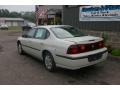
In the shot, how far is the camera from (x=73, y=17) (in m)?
10.5

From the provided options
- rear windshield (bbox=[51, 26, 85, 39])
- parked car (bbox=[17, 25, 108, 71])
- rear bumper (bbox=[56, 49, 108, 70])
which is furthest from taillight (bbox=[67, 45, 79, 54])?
rear windshield (bbox=[51, 26, 85, 39])

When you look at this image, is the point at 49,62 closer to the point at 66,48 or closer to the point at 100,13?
the point at 66,48

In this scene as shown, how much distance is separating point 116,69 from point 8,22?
276ft

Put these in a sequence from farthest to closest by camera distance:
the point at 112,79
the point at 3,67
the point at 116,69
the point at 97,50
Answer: the point at 3,67 → the point at 116,69 → the point at 97,50 → the point at 112,79

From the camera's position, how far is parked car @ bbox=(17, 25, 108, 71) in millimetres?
4758

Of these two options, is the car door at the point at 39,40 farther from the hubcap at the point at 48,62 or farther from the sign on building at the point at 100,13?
the sign on building at the point at 100,13

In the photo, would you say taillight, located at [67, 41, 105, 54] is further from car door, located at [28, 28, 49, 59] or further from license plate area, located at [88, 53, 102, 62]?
car door, located at [28, 28, 49, 59]

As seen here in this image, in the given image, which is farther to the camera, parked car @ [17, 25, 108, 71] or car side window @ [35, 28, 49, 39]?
car side window @ [35, 28, 49, 39]

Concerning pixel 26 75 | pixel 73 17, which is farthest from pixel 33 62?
pixel 73 17

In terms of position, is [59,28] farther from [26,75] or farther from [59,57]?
[26,75]

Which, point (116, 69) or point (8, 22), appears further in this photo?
point (8, 22)

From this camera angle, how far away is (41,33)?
625 centimetres

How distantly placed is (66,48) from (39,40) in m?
1.65

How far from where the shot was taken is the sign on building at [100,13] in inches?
316
